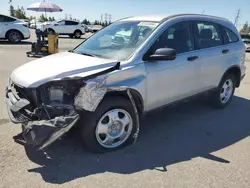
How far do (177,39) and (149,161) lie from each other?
1975 mm

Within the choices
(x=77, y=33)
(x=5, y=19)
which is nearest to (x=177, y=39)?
(x=5, y=19)

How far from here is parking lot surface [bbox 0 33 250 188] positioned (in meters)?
3.06

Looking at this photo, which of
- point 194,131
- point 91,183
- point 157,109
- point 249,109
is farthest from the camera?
point 249,109

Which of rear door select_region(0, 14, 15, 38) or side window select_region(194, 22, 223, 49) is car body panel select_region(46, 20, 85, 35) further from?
side window select_region(194, 22, 223, 49)

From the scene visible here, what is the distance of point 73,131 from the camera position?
354cm

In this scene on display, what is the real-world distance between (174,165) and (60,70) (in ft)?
5.92

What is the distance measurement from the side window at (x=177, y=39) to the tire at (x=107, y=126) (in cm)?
92

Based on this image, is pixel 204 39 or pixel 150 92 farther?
pixel 204 39

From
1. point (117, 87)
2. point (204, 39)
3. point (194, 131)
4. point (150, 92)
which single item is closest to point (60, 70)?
point (117, 87)

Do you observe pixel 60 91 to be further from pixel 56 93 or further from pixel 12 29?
pixel 12 29

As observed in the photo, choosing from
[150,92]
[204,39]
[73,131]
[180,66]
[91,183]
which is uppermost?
[204,39]

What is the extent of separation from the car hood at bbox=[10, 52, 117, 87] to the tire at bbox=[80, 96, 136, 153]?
0.44m

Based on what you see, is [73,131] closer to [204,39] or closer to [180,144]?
[180,144]

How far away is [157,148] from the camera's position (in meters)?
3.85
